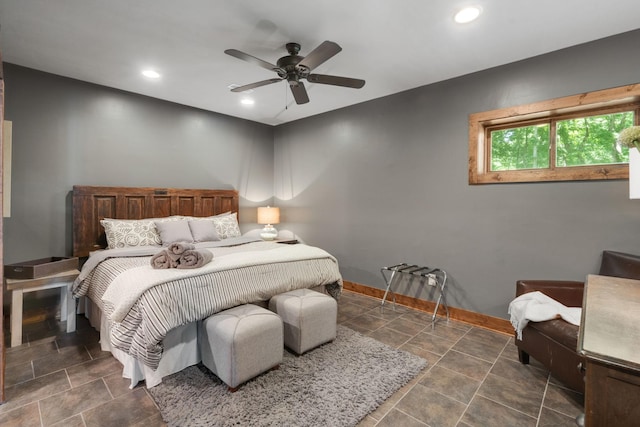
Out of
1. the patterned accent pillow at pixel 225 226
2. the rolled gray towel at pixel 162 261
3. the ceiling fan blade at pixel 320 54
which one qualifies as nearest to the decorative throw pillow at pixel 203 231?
the patterned accent pillow at pixel 225 226

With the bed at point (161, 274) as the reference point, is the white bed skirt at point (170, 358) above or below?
below

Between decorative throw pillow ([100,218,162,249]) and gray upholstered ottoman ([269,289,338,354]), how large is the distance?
5.85 feet

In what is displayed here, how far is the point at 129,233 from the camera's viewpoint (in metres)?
3.31

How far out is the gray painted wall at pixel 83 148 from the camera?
306cm

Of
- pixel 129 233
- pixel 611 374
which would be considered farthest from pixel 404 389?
pixel 129 233

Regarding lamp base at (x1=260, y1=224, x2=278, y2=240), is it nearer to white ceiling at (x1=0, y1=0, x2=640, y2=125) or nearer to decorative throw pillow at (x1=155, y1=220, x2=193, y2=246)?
decorative throw pillow at (x1=155, y1=220, x2=193, y2=246)

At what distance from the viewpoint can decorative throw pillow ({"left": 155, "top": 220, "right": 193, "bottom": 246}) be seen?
3.45 meters

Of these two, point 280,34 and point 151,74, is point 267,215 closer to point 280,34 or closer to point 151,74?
point 151,74

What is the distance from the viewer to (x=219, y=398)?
1.92m

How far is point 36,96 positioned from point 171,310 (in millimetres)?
2954

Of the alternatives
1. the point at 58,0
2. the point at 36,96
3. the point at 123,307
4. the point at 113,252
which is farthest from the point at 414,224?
the point at 36,96

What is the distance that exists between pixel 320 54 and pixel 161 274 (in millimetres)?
1955

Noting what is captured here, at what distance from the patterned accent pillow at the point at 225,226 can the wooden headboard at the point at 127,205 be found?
1.40ft

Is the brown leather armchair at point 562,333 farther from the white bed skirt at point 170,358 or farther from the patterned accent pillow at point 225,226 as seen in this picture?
the patterned accent pillow at point 225,226
